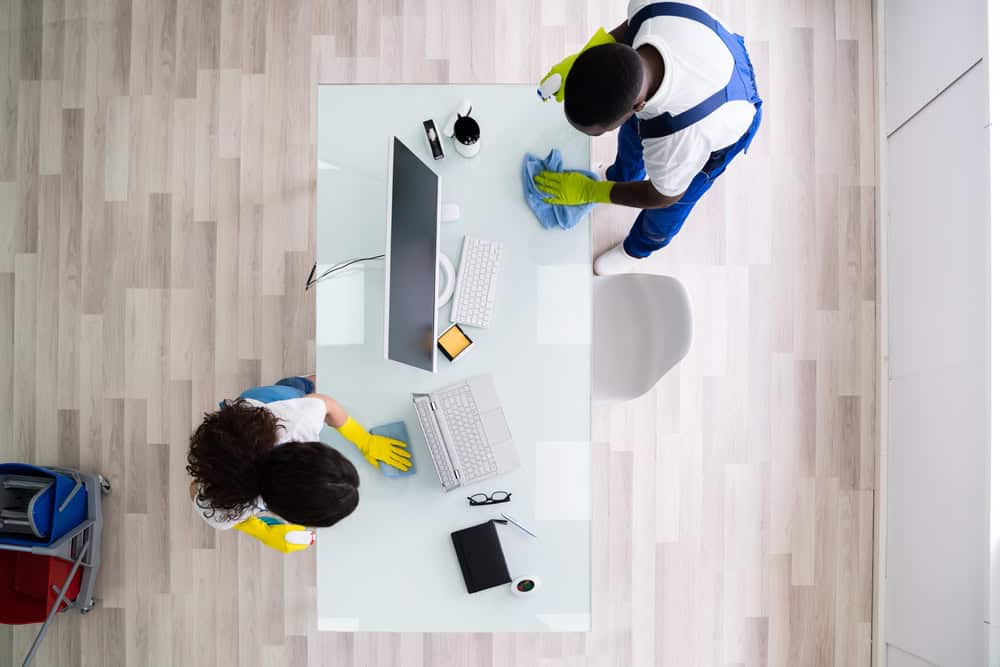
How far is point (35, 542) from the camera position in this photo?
1948mm

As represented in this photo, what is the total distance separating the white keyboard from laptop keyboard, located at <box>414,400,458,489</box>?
0.26 metres

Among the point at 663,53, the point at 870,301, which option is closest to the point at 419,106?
the point at 663,53

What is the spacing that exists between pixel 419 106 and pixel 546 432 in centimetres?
99

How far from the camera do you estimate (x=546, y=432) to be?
168 cm

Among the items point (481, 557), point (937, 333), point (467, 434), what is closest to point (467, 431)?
point (467, 434)

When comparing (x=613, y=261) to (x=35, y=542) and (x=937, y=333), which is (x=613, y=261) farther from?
(x=35, y=542)

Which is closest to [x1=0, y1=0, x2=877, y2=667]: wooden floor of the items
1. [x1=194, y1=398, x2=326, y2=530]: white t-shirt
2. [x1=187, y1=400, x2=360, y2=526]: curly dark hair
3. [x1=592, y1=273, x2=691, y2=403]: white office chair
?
[x1=592, y1=273, x2=691, y2=403]: white office chair

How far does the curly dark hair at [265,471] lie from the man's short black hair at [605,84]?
93 centimetres

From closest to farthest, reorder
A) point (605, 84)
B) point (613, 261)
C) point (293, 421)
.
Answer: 1. point (605, 84)
2. point (293, 421)
3. point (613, 261)

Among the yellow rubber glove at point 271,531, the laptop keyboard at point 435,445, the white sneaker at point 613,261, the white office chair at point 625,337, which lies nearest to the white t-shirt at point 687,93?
the white office chair at point 625,337

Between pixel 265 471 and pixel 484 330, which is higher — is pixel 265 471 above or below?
below

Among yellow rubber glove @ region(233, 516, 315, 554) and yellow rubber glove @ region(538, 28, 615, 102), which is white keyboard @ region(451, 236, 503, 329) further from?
yellow rubber glove @ region(233, 516, 315, 554)

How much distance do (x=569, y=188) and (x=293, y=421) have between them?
925 mm

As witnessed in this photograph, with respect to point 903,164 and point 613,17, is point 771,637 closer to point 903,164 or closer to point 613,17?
point 903,164
